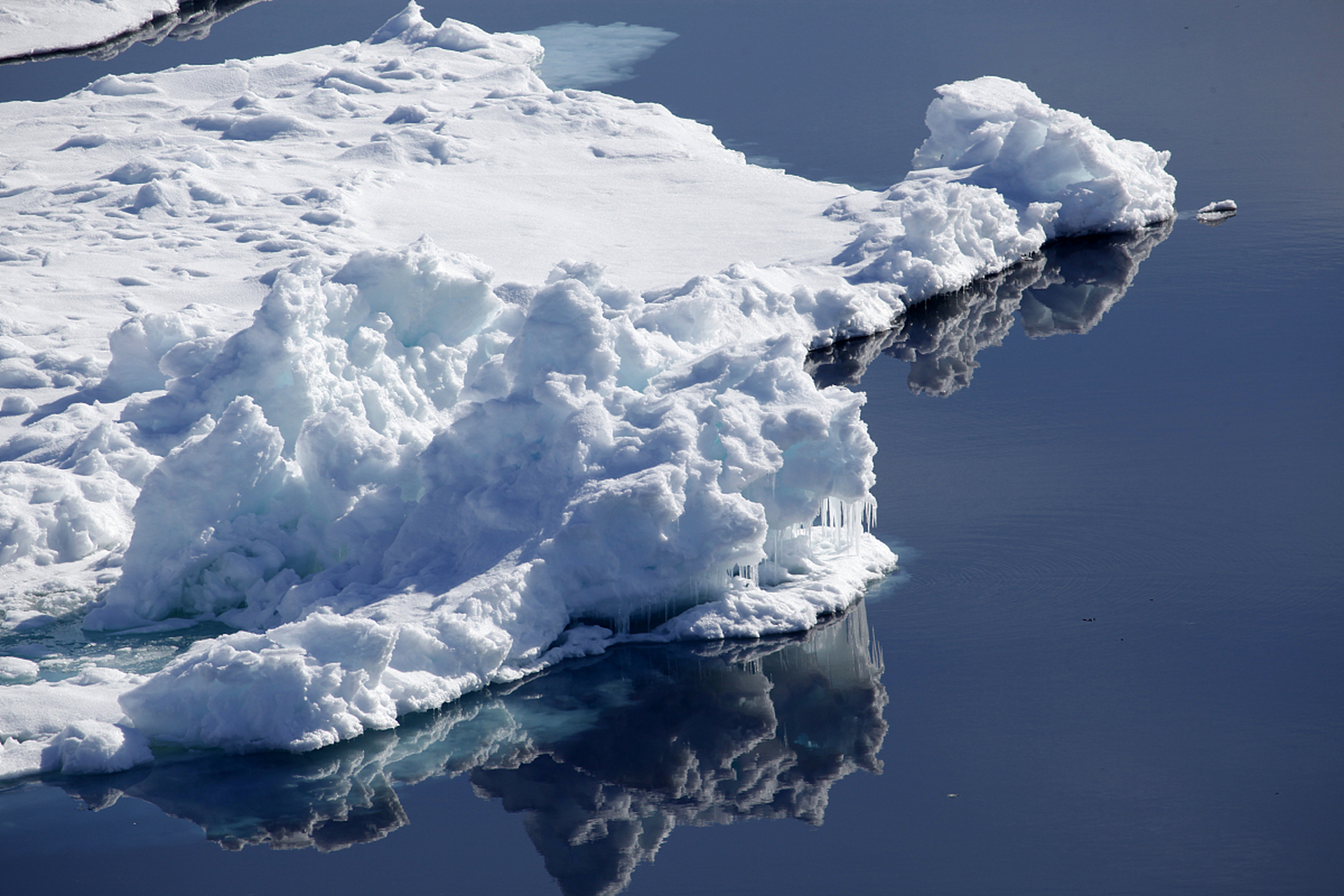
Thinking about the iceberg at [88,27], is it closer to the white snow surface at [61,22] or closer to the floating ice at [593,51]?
the white snow surface at [61,22]

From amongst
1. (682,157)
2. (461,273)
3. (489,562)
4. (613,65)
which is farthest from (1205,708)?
(613,65)

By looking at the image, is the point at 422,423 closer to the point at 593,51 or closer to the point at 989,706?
the point at 989,706

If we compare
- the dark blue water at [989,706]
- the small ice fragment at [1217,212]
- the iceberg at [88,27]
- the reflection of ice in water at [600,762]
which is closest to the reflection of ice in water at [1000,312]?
the dark blue water at [989,706]

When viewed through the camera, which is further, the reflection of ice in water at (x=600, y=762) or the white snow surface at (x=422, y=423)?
the white snow surface at (x=422, y=423)

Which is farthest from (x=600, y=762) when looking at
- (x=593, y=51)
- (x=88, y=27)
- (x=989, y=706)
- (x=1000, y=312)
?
(x=88, y=27)

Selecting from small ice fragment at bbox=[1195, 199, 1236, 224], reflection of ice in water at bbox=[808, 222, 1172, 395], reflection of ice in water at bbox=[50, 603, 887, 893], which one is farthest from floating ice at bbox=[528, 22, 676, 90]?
reflection of ice in water at bbox=[50, 603, 887, 893]

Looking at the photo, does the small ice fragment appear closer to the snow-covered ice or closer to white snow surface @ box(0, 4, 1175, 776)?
white snow surface @ box(0, 4, 1175, 776)
